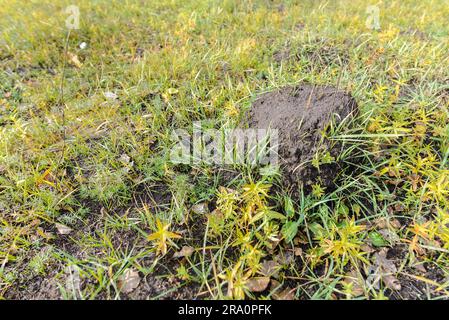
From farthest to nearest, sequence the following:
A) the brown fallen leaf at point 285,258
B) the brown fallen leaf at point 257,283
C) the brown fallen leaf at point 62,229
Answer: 1. the brown fallen leaf at point 62,229
2. the brown fallen leaf at point 285,258
3. the brown fallen leaf at point 257,283

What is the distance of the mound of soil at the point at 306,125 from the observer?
2049 mm

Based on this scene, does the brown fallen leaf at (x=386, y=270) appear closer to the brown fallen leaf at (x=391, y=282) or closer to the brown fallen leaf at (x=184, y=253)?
the brown fallen leaf at (x=391, y=282)

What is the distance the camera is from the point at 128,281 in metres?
1.76

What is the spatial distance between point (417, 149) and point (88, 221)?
2.53m

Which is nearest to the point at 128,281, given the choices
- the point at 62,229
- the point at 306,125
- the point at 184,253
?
the point at 184,253

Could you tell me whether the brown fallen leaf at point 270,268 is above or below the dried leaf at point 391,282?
above

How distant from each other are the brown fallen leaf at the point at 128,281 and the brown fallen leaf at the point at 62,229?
0.56 meters

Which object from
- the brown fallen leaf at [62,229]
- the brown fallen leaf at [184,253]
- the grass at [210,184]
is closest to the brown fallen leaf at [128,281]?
the grass at [210,184]

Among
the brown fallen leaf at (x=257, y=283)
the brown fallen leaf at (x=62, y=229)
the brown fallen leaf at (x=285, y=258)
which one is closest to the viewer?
the brown fallen leaf at (x=257, y=283)

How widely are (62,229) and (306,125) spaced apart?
Answer: 187 centimetres

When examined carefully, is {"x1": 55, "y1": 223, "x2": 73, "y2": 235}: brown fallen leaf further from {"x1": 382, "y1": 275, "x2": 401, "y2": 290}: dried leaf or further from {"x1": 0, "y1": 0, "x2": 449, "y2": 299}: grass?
{"x1": 382, "y1": 275, "x2": 401, "y2": 290}: dried leaf

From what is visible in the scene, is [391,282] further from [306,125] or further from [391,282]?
[306,125]

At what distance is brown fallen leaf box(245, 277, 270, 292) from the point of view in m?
1.70

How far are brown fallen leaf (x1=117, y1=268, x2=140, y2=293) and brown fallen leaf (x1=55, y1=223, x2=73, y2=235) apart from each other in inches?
22.1
